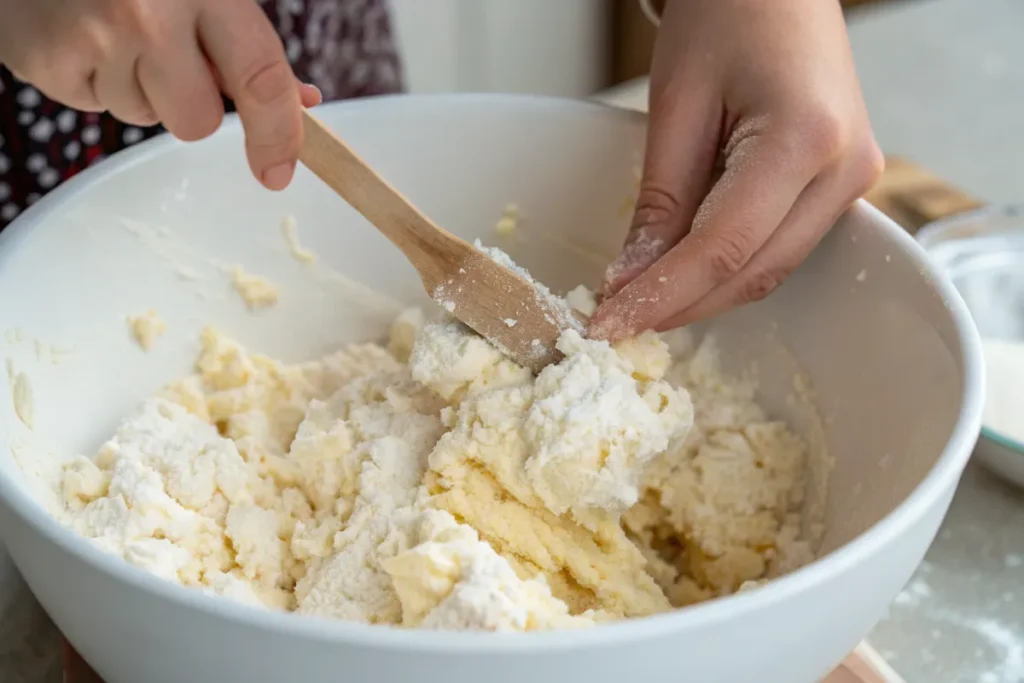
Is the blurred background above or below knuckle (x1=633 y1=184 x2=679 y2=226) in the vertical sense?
below

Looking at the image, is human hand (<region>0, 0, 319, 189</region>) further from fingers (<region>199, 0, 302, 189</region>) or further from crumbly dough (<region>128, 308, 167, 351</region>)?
crumbly dough (<region>128, 308, 167, 351</region>)

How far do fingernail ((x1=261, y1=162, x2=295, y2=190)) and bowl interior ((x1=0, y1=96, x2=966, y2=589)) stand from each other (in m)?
0.20

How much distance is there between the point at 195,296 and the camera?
3.13ft

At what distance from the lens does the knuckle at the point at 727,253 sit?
77 centimetres

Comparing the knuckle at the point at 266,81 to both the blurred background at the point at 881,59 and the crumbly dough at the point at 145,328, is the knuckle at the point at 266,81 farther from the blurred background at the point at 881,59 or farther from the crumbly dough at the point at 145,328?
the blurred background at the point at 881,59

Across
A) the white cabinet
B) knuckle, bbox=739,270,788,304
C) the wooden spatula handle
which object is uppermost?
the wooden spatula handle

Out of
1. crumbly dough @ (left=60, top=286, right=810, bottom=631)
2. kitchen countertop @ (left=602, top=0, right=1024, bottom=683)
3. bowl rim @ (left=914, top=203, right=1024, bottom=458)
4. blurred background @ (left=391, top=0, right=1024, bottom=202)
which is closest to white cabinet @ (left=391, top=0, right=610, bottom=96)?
blurred background @ (left=391, top=0, right=1024, bottom=202)

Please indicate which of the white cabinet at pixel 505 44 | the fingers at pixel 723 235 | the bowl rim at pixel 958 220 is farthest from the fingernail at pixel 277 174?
the white cabinet at pixel 505 44

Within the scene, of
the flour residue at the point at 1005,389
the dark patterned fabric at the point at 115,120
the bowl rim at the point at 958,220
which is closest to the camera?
the flour residue at the point at 1005,389

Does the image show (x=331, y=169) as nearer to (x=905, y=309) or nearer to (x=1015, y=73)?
(x=905, y=309)

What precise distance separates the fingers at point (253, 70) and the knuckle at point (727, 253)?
33 centimetres

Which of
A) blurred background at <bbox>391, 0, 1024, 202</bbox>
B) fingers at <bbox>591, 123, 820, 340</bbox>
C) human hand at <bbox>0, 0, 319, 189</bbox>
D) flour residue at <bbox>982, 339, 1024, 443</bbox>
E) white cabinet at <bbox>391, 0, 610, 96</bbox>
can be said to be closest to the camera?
human hand at <bbox>0, 0, 319, 189</bbox>

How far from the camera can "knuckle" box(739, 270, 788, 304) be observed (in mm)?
836

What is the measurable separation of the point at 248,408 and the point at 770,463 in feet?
1.54
